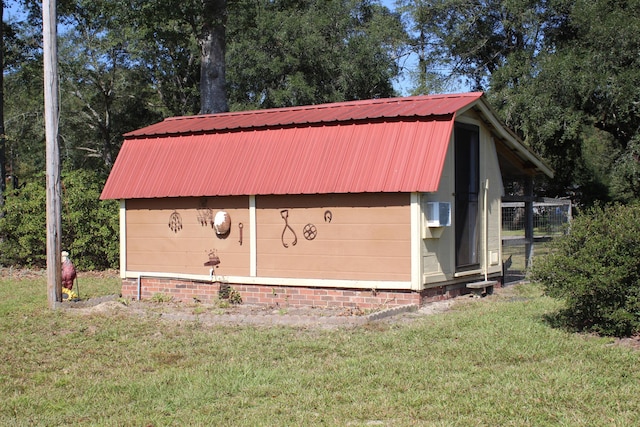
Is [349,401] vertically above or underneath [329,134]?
underneath

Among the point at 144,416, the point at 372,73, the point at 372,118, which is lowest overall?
the point at 144,416

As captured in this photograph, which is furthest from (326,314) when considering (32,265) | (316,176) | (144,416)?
(32,265)

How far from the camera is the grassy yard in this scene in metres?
5.84

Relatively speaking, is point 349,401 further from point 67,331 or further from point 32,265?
point 32,265

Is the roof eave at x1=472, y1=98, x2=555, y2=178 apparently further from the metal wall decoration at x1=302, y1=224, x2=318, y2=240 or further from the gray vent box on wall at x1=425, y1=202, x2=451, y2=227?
the metal wall decoration at x1=302, y1=224, x2=318, y2=240

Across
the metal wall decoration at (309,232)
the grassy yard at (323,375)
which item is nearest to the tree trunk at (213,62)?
→ the metal wall decoration at (309,232)

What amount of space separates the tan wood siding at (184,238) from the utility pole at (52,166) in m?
1.60

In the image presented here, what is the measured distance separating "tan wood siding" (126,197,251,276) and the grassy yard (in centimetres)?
250

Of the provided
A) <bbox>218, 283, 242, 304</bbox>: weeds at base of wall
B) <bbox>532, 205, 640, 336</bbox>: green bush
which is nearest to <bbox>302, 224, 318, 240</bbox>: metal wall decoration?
<bbox>218, 283, 242, 304</bbox>: weeds at base of wall

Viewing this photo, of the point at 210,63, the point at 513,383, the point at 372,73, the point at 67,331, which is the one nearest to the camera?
the point at 513,383

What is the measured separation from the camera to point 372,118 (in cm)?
1137

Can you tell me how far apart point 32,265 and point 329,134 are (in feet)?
38.7

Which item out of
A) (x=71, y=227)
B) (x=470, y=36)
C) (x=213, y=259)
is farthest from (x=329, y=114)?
(x=470, y=36)

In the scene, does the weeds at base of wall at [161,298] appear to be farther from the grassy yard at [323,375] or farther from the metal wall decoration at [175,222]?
Answer: the grassy yard at [323,375]
